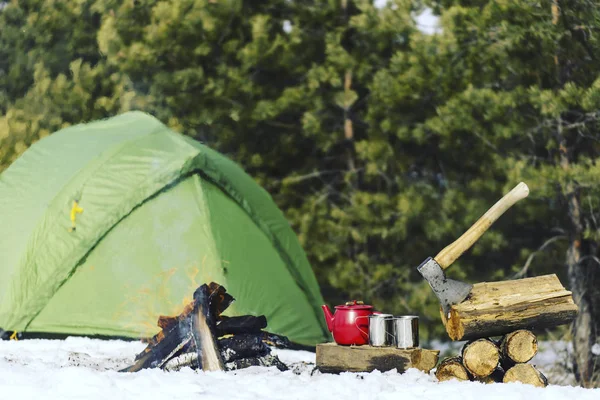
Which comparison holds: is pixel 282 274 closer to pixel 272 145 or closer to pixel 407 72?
pixel 407 72

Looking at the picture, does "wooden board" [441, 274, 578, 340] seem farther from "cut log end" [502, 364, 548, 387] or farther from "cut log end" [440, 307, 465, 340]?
"cut log end" [502, 364, 548, 387]

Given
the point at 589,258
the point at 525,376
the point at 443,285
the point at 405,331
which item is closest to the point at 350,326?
the point at 405,331

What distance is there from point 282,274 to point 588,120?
13.1 feet

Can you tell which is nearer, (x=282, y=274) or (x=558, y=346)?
(x=282, y=274)

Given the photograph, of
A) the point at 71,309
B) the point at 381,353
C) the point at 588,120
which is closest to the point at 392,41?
the point at 588,120

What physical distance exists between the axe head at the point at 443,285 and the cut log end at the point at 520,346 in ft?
1.28

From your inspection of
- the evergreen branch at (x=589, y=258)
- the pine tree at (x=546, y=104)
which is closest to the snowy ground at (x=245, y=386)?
the pine tree at (x=546, y=104)

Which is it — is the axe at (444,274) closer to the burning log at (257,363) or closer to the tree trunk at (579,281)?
the burning log at (257,363)

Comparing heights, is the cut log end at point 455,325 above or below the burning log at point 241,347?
above

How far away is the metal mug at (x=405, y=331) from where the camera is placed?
5.48 metres

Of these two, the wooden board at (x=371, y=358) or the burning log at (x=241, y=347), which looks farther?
the burning log at (x=241, y=347)

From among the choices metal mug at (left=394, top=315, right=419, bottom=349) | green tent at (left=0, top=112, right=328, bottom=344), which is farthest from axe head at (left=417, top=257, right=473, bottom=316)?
green tent at (left=0, top=112, right=328, bottom=344)

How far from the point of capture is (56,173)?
819cm

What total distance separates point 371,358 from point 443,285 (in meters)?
0.69
